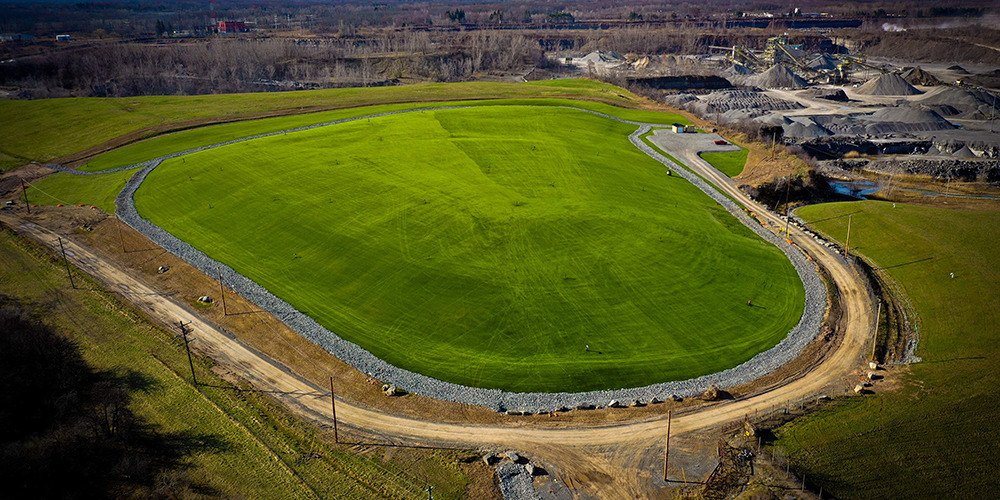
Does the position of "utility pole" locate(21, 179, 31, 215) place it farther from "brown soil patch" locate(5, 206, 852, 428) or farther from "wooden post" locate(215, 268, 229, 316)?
"wooden post" locate(215, 268, 229, 316)

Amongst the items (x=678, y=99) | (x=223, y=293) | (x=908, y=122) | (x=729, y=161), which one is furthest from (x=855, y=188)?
(x=223, y=293)

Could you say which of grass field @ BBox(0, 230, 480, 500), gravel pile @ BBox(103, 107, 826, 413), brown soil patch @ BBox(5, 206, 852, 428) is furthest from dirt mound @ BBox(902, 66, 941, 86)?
grass field @ BBox(0, 230, 480, 500)

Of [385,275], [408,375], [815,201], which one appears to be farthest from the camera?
[815,201]

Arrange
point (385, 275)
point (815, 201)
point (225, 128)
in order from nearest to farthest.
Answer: point (385, 275) → point (815, 201) → point (225, 128)

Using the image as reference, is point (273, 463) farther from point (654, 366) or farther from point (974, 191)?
point (974, 191)

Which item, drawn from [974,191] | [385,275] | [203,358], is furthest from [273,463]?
[974,191]

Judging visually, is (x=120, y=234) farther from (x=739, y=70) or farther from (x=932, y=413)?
(x=739, y=70)
